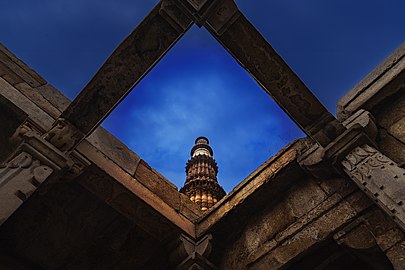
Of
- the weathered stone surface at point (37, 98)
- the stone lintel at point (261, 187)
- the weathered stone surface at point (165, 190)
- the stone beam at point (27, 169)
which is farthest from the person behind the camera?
the weathered stone surface at point (165, 190)

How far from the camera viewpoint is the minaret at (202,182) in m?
13.4

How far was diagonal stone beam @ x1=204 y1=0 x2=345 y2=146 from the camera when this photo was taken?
377 cm

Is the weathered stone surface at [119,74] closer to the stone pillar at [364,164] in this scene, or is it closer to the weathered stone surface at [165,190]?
the weathered stone surface at [165,190]

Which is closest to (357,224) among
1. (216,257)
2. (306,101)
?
(306,101)

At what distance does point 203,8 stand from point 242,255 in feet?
9.08

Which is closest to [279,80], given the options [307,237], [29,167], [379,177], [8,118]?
[379,177]

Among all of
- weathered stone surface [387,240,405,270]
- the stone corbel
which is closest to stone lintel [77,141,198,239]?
the stone corbel

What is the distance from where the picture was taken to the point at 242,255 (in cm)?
442

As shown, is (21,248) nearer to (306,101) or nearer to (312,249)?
(312,249)

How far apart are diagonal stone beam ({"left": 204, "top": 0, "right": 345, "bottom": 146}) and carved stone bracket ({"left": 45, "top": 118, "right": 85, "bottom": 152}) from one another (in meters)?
1.71

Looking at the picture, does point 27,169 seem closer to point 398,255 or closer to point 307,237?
point 307,237

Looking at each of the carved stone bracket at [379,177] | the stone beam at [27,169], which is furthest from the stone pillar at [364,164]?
the stone beam at [27,169]

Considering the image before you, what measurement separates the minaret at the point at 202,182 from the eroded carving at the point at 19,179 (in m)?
9.17

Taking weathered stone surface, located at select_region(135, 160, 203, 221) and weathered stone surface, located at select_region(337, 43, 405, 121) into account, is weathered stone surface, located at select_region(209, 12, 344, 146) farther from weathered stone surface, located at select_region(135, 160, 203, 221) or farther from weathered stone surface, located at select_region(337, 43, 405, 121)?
weathered stone surface, located at select_region(135, 160, 203, 221)
